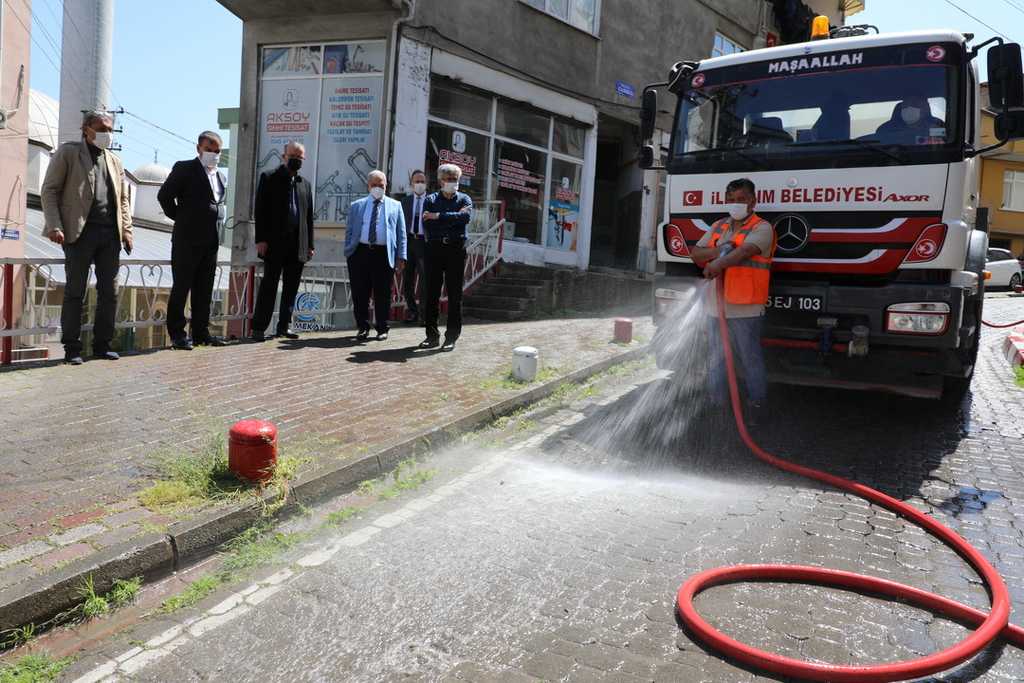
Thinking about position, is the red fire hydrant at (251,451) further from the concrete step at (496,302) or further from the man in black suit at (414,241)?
the concrete step at (496,302)

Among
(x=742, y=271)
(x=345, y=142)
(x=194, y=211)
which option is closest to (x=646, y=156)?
(x=742, y=271)

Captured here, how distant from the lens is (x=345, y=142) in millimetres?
14211

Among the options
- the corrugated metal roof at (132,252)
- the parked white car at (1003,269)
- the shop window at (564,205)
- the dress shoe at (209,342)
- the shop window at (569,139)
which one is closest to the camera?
the corrugated metal roof at (132,252)

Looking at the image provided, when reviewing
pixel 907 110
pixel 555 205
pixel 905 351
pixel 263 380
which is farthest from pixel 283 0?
pixel 905 351

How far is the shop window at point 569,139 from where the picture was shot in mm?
16906

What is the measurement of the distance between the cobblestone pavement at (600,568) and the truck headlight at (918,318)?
2.96 feet

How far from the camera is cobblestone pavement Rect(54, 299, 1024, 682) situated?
2.77 m

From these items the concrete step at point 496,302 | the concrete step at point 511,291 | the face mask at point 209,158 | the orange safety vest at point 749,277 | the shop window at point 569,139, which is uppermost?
the shop window at point 569,139

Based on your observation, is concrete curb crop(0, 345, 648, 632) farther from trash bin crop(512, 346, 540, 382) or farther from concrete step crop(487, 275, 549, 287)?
concrete step crop(487, 275, 549, 287)

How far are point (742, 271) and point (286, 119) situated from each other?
36.8 feet

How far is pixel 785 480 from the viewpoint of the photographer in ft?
16.3

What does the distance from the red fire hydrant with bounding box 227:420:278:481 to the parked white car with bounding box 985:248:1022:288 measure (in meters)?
28.3

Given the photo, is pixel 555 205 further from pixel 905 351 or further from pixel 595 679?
pixel 595 679

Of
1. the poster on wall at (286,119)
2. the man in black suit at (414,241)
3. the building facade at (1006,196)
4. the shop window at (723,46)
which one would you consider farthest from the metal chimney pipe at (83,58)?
the building facade at (1006,196)
